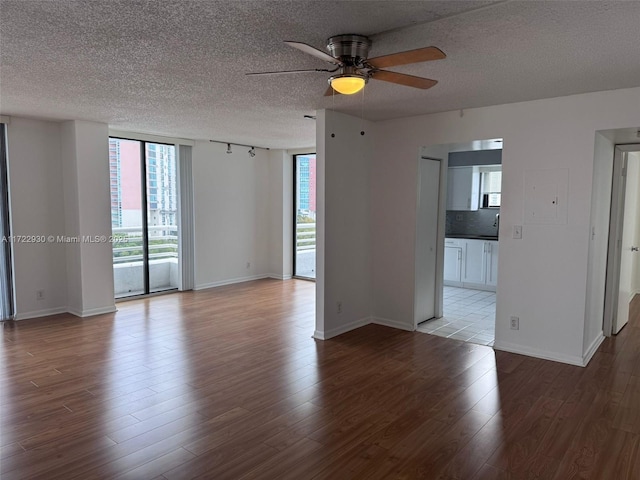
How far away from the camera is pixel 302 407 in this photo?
308 centimetres

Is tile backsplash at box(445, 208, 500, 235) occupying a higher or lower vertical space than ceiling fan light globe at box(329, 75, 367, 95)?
lower

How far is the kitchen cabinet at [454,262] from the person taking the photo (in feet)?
24.9

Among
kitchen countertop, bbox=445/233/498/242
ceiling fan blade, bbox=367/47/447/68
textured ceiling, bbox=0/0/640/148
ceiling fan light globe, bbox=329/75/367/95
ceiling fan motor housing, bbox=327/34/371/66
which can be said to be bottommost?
kitchen countertop, bbox=445/233/498/242

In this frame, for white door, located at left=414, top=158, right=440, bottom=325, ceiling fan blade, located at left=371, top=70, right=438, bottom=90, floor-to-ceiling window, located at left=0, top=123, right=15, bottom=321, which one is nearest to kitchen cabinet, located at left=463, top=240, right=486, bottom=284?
white door, located at left=414, top=158, right=440, bottom=325

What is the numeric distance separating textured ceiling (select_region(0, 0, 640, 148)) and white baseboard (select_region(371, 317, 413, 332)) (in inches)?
95.5

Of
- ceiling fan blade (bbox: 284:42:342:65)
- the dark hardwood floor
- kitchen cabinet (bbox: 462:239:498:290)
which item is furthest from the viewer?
kitchen cabinet (bbox: 462:239:498:290)

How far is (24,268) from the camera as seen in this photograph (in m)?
5.28

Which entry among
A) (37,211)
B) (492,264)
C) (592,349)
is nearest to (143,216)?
(37,211)

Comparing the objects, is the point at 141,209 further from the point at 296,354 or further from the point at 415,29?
the point at 415,29

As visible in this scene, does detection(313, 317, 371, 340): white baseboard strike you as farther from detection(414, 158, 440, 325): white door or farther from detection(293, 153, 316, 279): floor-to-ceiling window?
detection(293, 153, 316, 279): floor-to-ceiling window

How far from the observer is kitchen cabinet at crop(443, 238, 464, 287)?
7.59 metres

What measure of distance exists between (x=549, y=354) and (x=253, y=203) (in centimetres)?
563

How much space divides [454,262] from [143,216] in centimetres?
530

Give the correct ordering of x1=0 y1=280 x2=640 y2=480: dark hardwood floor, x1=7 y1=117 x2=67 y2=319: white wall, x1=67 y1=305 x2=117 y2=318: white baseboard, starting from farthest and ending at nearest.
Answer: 1. x1=67 y1=305 x2=117 y2=318: white baseboard
2. x1=7 y1=117 x2=67 y2=319: white wall
3. x1=0 y1=280 x2=640 y2=480: dark hardwood floor
